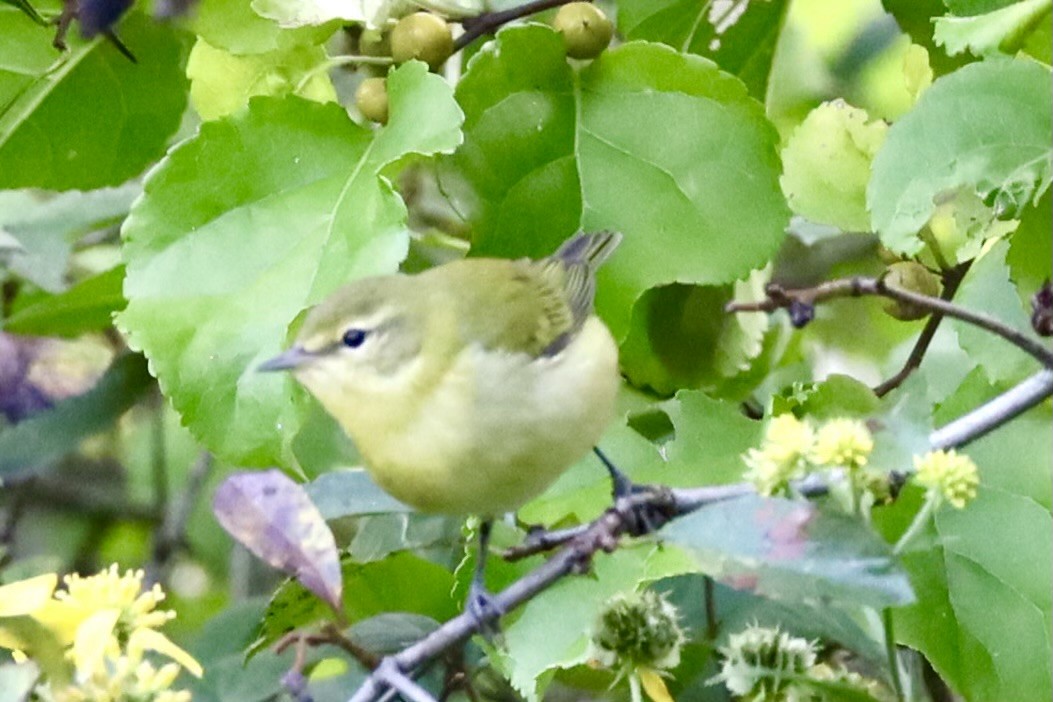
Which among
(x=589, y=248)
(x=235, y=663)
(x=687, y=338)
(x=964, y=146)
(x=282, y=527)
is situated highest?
(x=964, y=146)

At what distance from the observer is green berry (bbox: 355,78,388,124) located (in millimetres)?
1284

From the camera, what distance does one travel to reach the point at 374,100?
4.22 ft

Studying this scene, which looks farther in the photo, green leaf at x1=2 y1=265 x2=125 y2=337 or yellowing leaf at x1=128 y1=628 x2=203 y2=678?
green leaf at x1=2 y1=265 x2=125 y2=337

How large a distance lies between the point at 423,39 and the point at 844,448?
63 cm

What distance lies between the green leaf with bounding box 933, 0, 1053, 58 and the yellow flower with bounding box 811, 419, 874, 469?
34 cm

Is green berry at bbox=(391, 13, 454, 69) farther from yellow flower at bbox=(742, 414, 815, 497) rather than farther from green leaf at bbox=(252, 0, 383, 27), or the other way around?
yellow flower at bbox=(742, 414, 815, 497)

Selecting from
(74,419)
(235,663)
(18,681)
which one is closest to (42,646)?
(18,681)

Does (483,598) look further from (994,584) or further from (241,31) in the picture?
(241,31)

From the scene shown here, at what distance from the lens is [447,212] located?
200 centimetres

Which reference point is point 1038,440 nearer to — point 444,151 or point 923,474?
point 923,474

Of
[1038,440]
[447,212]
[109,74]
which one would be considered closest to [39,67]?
[109,74]

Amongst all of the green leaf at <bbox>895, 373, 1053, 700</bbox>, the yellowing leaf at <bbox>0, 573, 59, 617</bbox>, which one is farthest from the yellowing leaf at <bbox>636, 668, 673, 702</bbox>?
the yellowing leaf at <bbox>0, 573, 59, 617</bbox>

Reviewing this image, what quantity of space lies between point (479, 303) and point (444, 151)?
296mm

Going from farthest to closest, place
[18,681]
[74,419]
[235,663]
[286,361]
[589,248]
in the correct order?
[74,419] → [235,663] → [589,248] → [286,361] → [18,681]
